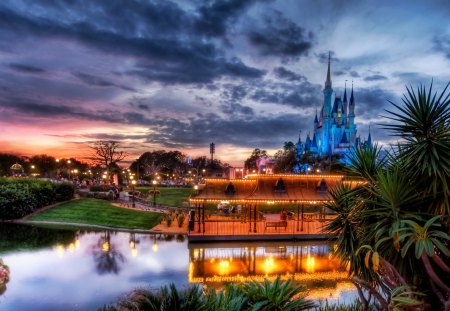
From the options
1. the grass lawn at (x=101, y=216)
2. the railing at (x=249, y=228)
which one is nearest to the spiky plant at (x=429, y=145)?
the railing at (x=249, y=228)

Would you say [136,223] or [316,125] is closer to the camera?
[136,223]

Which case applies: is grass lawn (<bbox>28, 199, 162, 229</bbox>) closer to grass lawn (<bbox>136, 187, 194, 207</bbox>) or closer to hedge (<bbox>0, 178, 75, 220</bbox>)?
hedge (<bbox>0, 178, 75, 220</bbox>)

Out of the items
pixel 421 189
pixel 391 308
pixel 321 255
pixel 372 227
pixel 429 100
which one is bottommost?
pixel 321 255

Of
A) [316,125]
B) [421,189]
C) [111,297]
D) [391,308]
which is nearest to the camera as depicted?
[391,308]

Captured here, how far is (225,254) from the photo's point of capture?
1975 centimetres

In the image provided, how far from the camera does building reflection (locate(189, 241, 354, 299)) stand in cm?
1509

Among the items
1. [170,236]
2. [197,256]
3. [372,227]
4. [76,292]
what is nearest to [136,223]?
[170,236]

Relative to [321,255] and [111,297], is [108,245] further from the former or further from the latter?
[321,255]

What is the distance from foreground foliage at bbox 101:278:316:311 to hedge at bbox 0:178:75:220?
29.5 metres

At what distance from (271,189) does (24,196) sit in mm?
23219

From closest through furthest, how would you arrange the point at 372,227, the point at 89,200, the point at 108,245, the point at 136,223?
1. the point at 372,227
2. the point at 108,245
3. the point at 136,223
4. the point at 89,200

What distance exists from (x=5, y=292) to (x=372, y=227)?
14.1 metres

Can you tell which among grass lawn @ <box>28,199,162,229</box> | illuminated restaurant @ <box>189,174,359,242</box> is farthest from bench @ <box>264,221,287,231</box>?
grass lawn @ <box>28,199,162,229</box>

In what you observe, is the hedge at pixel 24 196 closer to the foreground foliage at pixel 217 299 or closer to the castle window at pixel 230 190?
the castle window at pixel 230 190
